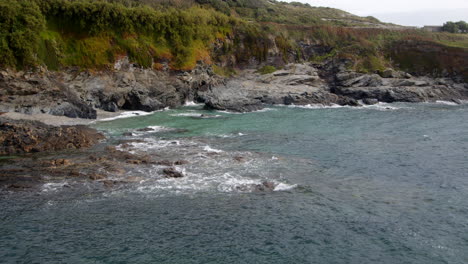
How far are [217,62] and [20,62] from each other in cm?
3344

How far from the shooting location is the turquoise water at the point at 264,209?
56.0ft

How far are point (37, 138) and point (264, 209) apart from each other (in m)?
20.3

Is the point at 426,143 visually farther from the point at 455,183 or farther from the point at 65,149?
the point at 65,149

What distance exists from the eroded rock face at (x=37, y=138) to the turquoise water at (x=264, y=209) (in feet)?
12.5

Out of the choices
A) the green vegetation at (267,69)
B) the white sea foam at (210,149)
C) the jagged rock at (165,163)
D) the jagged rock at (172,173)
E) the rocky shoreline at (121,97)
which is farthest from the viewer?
the green vegetation at (267,69)

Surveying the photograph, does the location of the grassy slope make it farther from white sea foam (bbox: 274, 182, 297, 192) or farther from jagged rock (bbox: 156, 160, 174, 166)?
white sea foam (bbox: 274, 182, 297, 192)

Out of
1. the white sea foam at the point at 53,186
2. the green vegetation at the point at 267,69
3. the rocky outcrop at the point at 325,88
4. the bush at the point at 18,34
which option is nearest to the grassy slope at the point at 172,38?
the bush at the point at 18,34

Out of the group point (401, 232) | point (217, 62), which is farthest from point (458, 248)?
point (217, 62)

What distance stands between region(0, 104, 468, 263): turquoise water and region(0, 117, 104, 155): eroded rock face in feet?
12.5

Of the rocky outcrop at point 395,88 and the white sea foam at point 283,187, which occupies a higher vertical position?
the rocky outcrop at point 395,88

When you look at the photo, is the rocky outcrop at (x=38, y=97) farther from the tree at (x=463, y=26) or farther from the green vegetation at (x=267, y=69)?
the tree at (x=463, y=26)

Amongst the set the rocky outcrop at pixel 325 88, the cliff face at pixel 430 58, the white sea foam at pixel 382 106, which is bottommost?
the white sea foam at pixel 382 106

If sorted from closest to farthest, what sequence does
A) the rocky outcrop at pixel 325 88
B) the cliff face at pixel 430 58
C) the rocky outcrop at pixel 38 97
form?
the rocky outcrop at pixel 38 97, the rocky outcrop at pixel 325 88, the cliff face at pixel 430 58

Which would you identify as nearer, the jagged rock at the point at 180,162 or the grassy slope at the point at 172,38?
the jagged rock at the point at 180,162
